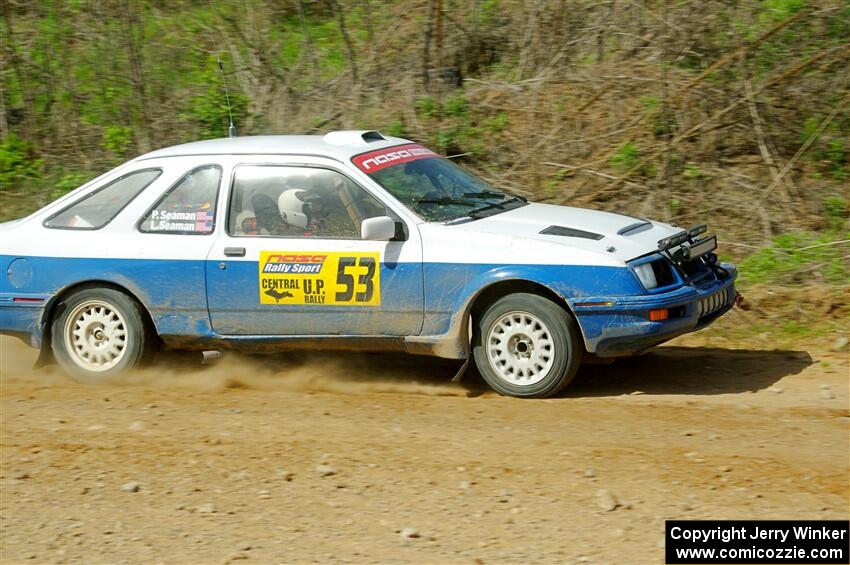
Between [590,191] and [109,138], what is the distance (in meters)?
6.12

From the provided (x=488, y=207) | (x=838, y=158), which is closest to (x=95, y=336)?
(x=488, y=207)

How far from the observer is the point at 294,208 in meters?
7.41

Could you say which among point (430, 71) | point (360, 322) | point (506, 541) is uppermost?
point (430, 71)

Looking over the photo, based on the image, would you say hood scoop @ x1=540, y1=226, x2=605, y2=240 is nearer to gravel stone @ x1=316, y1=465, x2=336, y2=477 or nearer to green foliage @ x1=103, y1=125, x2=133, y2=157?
gravel stone @ x1=316, y1=465, x2=336, y2=477

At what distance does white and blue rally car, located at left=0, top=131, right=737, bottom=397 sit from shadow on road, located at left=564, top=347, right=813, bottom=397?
1.66 ft

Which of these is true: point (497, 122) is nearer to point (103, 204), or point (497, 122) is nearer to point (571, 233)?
point (571, 233)

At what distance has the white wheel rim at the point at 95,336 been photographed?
7797 mm

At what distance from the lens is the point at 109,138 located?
13.4 meters

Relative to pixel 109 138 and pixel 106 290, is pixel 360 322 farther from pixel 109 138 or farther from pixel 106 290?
pixel 109 138

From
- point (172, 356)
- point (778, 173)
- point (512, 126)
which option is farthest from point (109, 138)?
point (778, 173)

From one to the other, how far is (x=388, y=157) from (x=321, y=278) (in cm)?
111

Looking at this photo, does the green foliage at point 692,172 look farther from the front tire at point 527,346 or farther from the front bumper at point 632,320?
the front tire at point 527,346

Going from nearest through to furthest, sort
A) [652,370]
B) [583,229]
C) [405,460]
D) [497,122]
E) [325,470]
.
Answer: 1. [325,470]
2. [405,460]
3. [583,229]
4. [652,370]
5. [497,122]

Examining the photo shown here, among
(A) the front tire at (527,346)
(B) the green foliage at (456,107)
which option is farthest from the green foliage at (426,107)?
(A) the front tire at (527,346)
